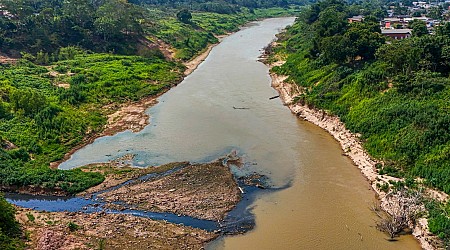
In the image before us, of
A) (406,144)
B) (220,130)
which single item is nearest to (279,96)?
→ (220,130)

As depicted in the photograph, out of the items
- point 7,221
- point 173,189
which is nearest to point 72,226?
point 7,221

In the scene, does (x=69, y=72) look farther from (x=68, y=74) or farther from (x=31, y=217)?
(x=31, y=217)

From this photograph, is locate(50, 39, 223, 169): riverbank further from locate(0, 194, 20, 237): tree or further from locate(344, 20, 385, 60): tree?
locate(344, 20, 385, 60): tree

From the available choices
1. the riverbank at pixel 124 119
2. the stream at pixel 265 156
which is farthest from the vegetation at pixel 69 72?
the stream at pixel 265 156

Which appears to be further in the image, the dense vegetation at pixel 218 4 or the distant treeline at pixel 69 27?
the dense vegetation at pixel 218 4

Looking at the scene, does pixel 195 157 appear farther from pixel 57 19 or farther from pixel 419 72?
pixel 57 19

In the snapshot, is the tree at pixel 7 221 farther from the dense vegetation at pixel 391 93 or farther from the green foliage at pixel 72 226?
the dense vegetation at pixel 391 93

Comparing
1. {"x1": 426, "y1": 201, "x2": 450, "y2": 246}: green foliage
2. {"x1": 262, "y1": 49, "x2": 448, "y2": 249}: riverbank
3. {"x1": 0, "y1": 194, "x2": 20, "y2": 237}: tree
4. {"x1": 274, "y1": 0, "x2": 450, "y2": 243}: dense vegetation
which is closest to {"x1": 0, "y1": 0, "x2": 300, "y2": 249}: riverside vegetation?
{"x1": 0, "y1": 194, "x2": 20, "y2": 237}: tree
